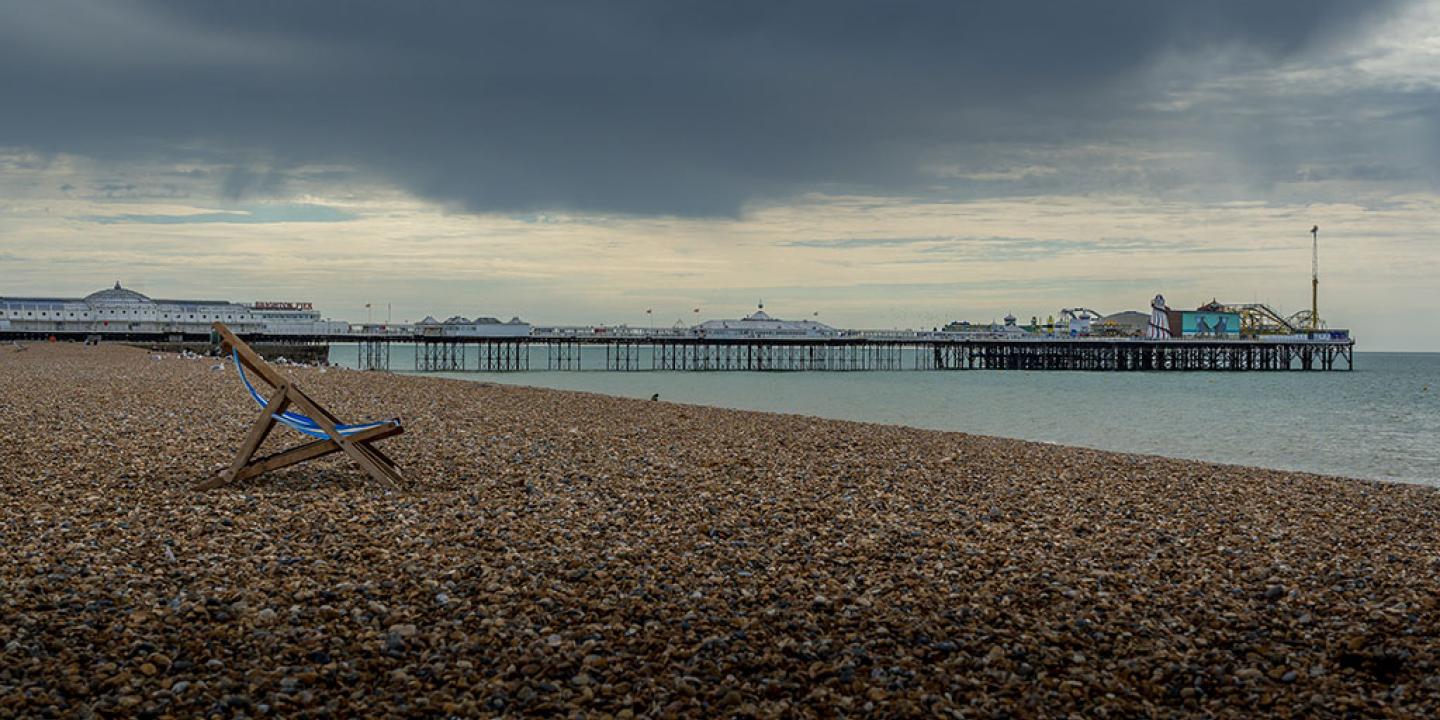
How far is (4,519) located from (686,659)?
16.3 ft

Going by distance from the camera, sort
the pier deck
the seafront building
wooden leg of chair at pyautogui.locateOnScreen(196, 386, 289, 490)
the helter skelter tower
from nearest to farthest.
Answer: wooden leg of chair at pyautogui.locateOnScreen(196, 386, 289, 490) < the pier deck < the seafront building < the helter skelter tower

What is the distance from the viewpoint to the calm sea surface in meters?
20.8

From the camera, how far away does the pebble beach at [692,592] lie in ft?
13.0

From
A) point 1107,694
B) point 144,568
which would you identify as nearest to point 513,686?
point 1107,694

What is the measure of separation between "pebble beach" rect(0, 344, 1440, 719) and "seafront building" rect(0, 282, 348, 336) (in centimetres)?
8186

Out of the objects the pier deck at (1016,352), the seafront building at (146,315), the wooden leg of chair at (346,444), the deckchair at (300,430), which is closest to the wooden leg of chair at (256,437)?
the deckchair at (300,430)

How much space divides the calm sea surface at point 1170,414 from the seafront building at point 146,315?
47848 mm

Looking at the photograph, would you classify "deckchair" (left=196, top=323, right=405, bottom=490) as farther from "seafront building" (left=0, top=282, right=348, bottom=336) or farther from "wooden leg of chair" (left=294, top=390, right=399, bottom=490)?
"seafront building" (left=0, top=282, right=348, bottom=336)

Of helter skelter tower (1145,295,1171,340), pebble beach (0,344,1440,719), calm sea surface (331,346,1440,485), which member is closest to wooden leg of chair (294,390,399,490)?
pebble beach (0,344,1440,719)

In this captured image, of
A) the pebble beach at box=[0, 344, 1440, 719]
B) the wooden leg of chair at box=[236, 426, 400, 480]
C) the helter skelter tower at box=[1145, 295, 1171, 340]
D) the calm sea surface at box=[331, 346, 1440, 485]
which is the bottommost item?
Result: the calm sea surface at box=[331, 346, 1440, 485]

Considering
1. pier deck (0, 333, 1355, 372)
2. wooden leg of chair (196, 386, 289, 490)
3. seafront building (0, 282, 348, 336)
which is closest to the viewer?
wooden leg of chair (196, 386, 289, 490)

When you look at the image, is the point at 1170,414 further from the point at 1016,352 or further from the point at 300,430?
the point at 1016,352

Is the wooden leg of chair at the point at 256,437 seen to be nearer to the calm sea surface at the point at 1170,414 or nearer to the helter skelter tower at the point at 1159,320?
the calm sea surface at the point at 1170,414

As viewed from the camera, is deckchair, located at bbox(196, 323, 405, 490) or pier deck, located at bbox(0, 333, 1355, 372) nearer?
deckchair, located at bbox(196, 323, 405, 490)
